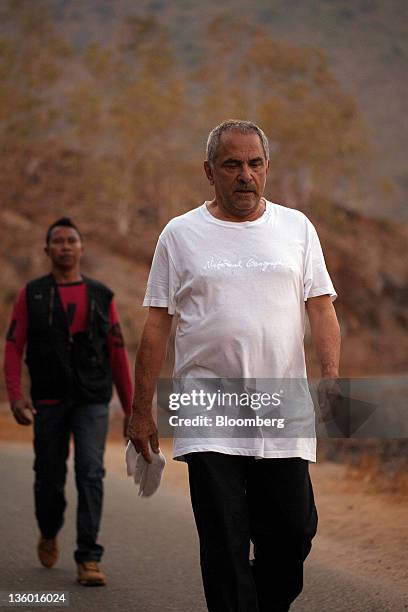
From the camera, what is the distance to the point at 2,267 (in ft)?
122

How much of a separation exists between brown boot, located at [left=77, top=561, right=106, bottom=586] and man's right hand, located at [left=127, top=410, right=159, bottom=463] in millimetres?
2059

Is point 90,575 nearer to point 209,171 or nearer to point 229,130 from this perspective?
point 209,171

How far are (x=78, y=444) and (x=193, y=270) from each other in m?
2.45

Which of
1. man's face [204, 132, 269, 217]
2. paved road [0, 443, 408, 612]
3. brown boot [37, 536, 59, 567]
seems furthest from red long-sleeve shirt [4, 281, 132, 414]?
man's face [204, 132, 269, 217]

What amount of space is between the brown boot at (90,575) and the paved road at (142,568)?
2.0 inches

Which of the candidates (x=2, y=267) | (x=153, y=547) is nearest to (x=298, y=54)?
(x=2, y=267)

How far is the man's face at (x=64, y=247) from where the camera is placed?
6.95 metres

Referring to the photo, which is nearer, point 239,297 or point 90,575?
point 239,297

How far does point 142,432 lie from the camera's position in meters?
4.44

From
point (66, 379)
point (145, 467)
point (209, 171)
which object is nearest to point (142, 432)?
point (145, 467)

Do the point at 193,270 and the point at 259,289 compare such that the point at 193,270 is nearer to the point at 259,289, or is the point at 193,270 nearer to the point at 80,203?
the point at 259,289

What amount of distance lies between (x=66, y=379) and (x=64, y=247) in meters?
0.81

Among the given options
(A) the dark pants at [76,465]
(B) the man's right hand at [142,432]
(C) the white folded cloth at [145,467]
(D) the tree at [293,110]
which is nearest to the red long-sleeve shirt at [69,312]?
(A) the dark pants at [76,465]

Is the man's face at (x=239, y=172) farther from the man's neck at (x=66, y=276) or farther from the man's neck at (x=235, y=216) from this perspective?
the man's neck at (x=66, y=276)
